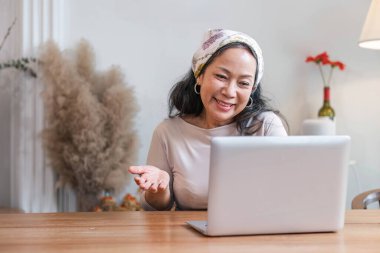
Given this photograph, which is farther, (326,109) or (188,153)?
(326,109)

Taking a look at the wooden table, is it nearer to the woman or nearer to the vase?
the woman

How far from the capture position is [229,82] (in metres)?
1.77

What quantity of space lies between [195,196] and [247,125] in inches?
11.1

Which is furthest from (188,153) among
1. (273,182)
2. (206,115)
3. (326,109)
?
(326,109)

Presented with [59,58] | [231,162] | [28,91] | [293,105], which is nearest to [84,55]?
[59,58]

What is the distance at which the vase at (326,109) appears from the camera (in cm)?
351

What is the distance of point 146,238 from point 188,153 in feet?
2.46

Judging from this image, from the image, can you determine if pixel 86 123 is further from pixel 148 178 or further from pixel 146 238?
pixel 146 238

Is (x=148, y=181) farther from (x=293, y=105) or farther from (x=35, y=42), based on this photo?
(x=293, y=105)

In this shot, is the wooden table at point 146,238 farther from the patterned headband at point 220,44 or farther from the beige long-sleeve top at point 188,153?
the patterned headband at point 220,44

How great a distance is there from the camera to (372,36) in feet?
9.98

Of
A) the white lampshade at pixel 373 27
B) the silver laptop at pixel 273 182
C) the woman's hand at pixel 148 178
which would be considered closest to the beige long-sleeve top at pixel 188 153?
the woman's hand at pixel 148 178

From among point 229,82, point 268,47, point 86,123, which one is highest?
point 268,47

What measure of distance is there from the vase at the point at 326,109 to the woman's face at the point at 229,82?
5.92 ft
